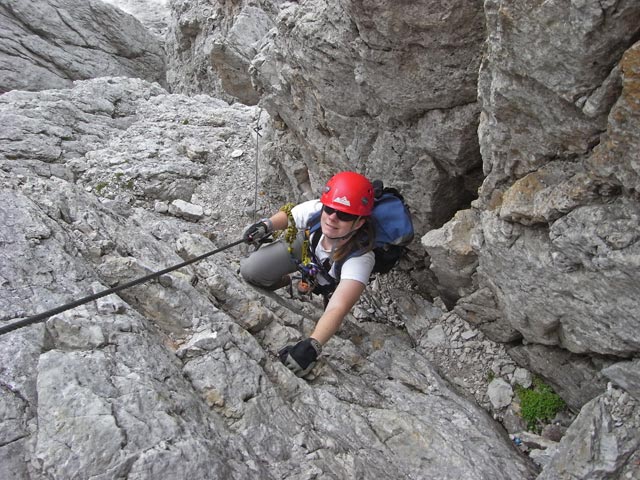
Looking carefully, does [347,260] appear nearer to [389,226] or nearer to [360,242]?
[360,242]

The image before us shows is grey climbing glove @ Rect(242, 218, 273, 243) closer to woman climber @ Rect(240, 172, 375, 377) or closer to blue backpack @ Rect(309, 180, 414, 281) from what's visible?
woman climber @ Rect(240, 172, 375, 377)

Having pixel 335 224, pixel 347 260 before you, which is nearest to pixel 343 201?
pixel 335 224

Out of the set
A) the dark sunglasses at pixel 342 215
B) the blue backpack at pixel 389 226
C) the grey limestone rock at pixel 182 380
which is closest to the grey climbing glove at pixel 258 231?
the grey limestone rock at pixel 182 380

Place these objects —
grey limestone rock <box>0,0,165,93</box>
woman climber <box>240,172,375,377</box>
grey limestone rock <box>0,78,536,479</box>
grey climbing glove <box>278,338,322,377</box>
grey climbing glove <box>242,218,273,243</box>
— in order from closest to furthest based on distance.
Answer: grey limestone rock <box>0,78,536,479</box>, grey climbing glove <box>278,338,322,377</box>, woman climber <box>240,172,375,377</box>, grey climbing glove <box>242,218,273,243</box>, grey limestone rock <box>0,0,165,93</box>

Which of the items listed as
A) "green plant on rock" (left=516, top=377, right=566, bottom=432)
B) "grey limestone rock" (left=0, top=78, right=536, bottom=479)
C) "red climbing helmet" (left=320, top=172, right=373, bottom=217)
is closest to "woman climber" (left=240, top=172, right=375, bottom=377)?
"red climbing helmet" (left=320, top=172, right=373, bottom=217)

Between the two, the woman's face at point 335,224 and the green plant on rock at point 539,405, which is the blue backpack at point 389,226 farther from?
the green plant on rock at point 539,405

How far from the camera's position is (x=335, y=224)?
622 centimetres

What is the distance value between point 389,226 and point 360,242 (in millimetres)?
495

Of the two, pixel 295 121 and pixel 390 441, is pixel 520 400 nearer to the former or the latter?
pixel 390 441

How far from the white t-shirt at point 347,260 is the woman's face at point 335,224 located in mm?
395

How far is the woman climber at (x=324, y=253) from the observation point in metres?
5.76

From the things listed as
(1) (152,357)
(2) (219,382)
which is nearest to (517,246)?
(2) (219,382)

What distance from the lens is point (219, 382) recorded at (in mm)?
4875

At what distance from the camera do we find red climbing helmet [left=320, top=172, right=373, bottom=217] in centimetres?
611
